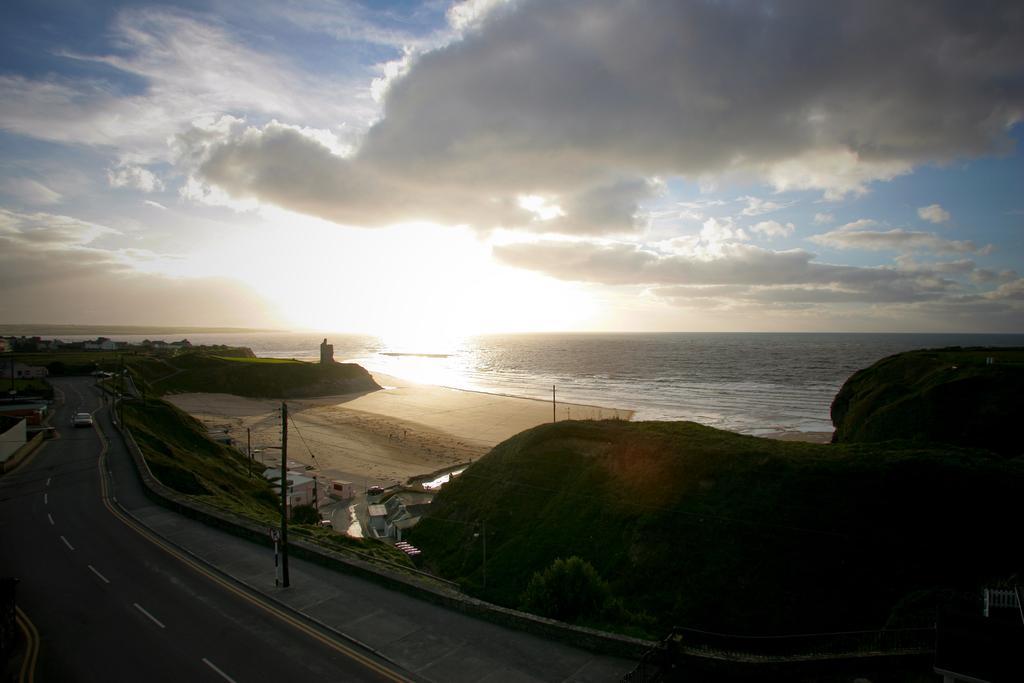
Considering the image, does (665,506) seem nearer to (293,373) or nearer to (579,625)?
(579,625)

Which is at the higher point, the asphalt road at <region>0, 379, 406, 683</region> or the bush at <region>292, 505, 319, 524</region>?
the asphalt road at <region>0, 379, 406, 683</region>

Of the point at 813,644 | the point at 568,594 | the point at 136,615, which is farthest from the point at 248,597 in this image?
the point at 813,644

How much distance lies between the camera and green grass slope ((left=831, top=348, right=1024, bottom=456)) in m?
35.7

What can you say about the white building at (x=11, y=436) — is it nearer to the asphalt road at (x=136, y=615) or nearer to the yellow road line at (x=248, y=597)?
the asphalt road at (x=136, y=615)

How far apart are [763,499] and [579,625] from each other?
41.0 feet

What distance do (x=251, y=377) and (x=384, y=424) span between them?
146 ft

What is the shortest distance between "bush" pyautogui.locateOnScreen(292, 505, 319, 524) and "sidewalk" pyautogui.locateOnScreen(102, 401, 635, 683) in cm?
1085

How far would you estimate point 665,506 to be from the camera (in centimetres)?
2509

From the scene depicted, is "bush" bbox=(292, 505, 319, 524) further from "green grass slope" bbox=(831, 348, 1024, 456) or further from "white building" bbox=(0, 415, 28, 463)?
"green grass slope" bbox=(831, 348, 1024, 456)

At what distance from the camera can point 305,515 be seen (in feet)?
109

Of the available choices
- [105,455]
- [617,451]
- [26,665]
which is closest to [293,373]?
[105,455]

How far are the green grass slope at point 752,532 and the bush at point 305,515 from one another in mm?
7836

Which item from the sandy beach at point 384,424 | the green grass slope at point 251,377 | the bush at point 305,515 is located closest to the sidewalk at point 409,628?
the bush at point 305,515

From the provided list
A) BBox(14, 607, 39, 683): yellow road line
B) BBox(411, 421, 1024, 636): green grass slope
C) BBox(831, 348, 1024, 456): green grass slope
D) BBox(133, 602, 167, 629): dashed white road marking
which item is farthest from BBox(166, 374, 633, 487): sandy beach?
BBox(14, 607, 39, 683): yellow road line
